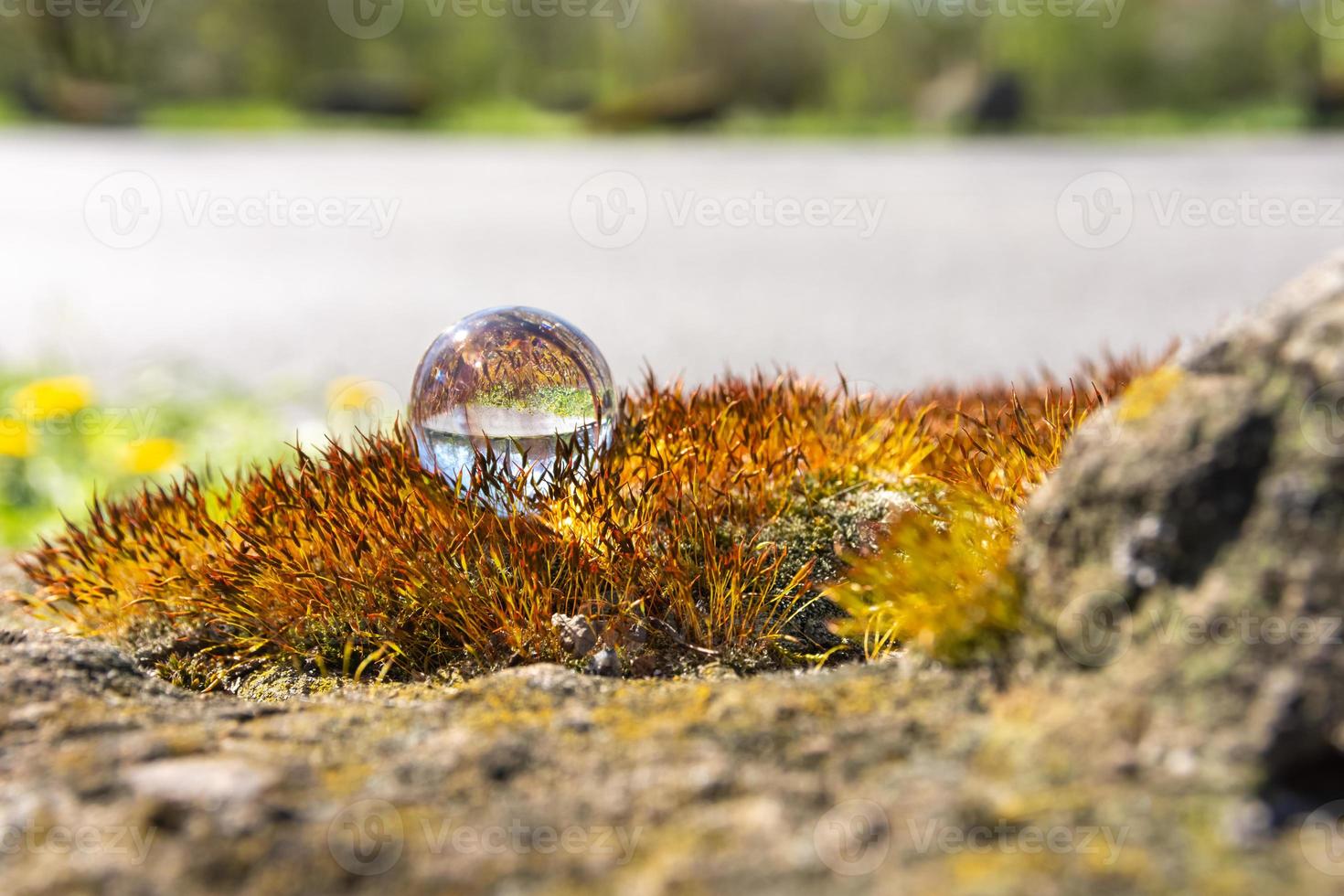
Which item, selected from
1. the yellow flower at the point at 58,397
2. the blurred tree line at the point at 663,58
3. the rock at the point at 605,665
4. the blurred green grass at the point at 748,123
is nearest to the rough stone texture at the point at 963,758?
the rock at the point at 605,665

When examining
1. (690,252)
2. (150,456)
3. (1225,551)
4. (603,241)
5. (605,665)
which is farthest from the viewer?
(603,241)

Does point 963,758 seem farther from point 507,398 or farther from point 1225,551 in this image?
point 507,398

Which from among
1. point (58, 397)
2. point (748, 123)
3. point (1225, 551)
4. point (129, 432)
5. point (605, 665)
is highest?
point (748, 123)

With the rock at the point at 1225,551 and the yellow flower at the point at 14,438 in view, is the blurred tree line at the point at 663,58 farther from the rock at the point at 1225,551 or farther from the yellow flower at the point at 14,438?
the rock at the point at 1225,551

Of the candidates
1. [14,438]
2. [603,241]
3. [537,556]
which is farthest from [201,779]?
[603,241]

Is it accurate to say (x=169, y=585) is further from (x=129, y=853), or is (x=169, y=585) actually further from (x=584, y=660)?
(x=129, y=853)

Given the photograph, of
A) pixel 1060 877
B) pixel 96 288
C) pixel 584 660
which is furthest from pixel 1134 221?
pixel 1060 877

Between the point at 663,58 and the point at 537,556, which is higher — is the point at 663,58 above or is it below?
above
